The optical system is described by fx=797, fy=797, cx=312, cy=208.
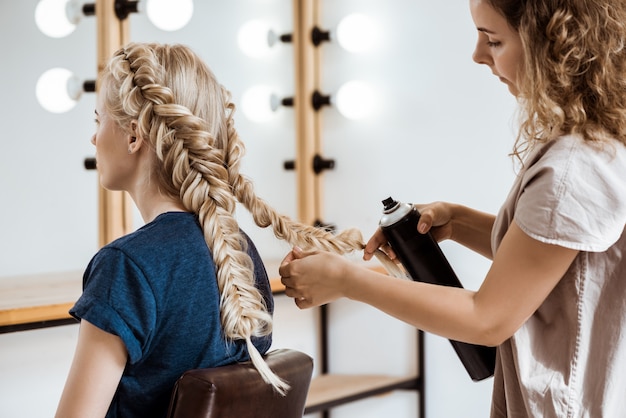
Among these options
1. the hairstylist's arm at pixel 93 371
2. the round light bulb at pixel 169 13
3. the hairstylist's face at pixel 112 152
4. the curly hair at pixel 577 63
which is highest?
the round light bulb at pixel 169 13

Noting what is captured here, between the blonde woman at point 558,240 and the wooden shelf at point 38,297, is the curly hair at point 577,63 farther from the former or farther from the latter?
the wooden shelf at point 38,297

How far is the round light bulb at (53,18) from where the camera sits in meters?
1.88

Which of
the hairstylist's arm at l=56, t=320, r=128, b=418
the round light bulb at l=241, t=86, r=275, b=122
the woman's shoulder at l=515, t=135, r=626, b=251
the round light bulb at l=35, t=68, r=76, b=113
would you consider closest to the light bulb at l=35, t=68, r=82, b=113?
the round light bulb at l=35, t=68, r=76, b=113

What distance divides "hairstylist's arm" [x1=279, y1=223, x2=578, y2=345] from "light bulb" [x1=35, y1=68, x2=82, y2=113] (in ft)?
3.61

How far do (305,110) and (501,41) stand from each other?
5.70ft

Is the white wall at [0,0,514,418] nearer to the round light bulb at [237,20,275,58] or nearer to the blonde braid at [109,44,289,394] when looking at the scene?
the round light bulb at [237,20,275,58]

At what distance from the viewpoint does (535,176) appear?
0.95 m

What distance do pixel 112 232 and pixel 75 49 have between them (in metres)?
0.47

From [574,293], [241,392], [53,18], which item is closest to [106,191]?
[53,18]

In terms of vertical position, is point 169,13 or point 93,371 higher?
point 169,13

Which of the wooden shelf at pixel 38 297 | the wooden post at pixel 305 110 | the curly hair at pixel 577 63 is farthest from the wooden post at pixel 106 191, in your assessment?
the curly hair at pixel 577 63

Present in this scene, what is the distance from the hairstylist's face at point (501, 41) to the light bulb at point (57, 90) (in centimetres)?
120

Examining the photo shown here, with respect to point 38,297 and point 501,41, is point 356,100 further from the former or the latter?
point 501,41

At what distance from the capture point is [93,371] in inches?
37.4
